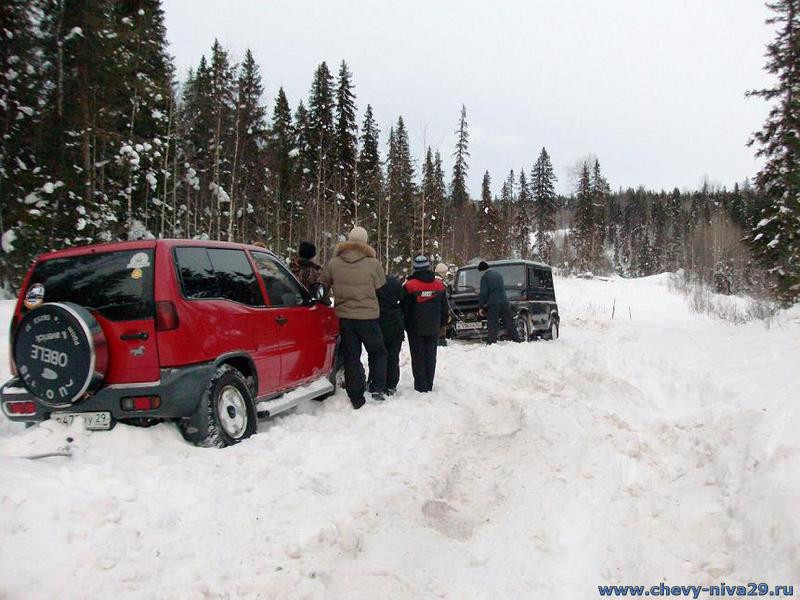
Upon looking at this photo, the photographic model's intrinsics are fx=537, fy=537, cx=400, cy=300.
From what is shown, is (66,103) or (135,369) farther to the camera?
(66,103)

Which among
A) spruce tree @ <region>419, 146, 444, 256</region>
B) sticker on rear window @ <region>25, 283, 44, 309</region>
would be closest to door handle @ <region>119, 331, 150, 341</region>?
sticker on rear window @ <region>25, 283, 44, 309</region>

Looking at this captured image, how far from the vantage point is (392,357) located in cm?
729

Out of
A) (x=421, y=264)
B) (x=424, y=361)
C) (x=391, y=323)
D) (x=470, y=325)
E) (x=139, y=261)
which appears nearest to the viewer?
(x=139, y=261)

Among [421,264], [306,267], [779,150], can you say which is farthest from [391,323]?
[779,150]

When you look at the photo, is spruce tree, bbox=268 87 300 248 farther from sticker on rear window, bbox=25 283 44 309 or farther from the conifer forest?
sticker on rear window, bbox=25 283 44 309

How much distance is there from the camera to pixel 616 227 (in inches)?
3962

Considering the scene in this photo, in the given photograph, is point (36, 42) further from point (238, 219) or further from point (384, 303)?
point (238, 219)

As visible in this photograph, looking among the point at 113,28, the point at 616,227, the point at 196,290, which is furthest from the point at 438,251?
the point at 616,227

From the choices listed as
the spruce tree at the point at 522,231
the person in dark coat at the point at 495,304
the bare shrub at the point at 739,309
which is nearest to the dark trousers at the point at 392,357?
the person in dark coat at the point at 495,304

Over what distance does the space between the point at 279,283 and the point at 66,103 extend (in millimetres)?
14581

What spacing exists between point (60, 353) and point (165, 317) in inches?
30.8

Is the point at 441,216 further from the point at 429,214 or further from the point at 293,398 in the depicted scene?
the point at 293,398

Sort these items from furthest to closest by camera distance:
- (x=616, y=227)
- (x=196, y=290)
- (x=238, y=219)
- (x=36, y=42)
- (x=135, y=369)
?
1. (x=616, y=227)
2. (x=238, y=219)
3. (x=36, y=42)
4. (x=196, y=290)
5. (x=135, y=369)

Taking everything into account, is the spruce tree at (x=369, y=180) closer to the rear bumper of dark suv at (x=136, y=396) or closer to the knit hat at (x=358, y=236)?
the knit hat at (x=358, y=236)
